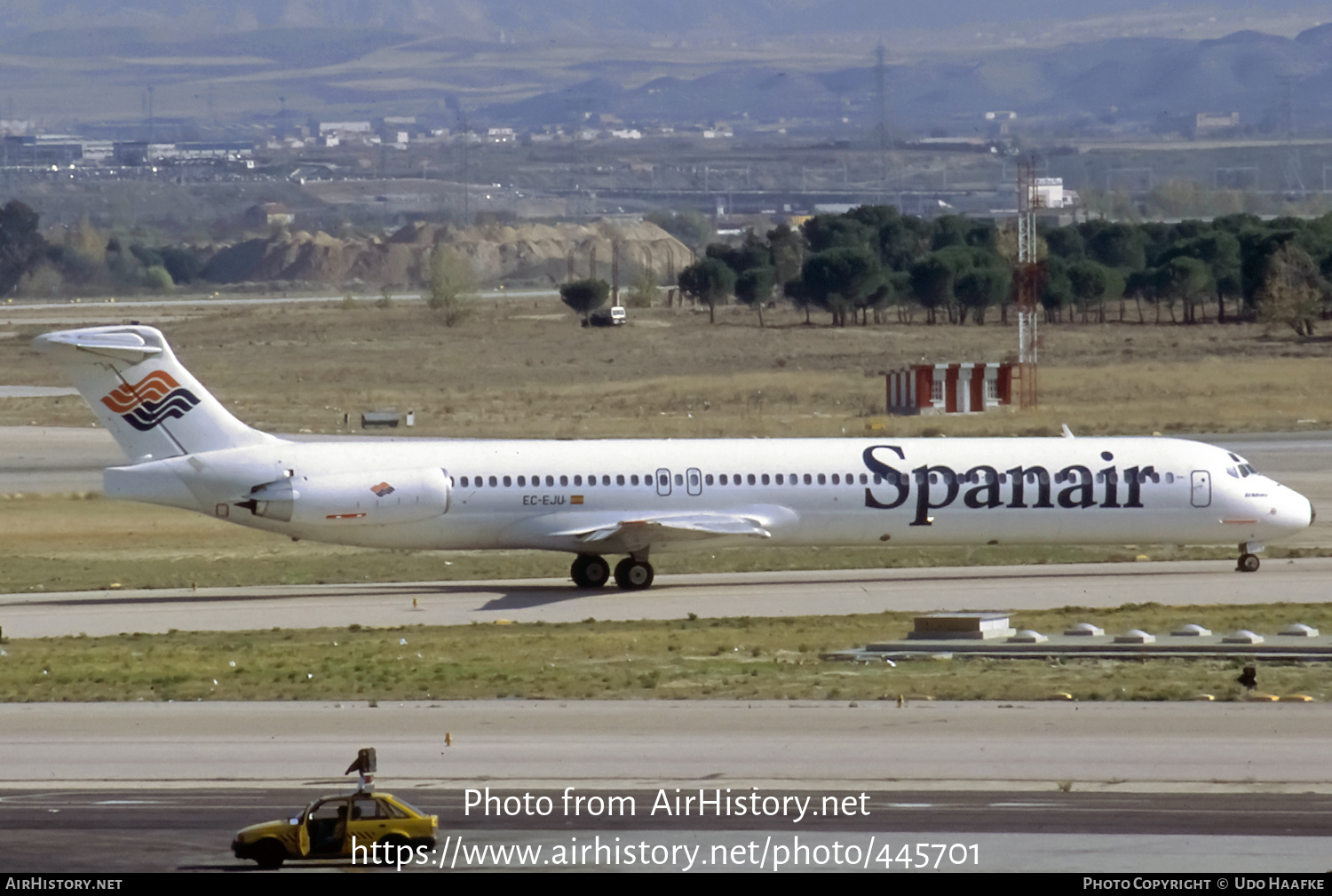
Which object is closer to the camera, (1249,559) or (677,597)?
(677,597)

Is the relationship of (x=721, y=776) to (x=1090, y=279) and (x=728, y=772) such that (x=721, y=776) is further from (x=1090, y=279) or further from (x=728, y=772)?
(x=1090, y=279)

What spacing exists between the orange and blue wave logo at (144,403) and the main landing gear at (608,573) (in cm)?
1021

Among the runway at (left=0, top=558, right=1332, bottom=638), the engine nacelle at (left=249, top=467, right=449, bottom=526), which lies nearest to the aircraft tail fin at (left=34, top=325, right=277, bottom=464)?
the engine nacelle at (left=249, top=467, right=449, bottom=526)

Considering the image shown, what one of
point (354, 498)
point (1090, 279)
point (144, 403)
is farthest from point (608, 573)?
point (1090, 279)

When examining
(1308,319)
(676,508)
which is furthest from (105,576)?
(1308,319)

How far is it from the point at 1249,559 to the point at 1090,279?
102393 mm

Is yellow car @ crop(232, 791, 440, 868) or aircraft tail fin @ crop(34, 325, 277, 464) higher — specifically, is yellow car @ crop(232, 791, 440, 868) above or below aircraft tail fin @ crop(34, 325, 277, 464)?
below

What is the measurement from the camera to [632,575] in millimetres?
44656

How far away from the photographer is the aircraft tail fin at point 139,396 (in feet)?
141

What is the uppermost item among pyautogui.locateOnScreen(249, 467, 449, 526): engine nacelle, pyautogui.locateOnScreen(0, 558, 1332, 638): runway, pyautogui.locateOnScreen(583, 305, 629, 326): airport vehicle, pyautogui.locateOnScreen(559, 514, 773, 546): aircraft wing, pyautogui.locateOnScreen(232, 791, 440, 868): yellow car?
pyautogui.locateOnScreen(583, 305, 629, 326): airport vehicle

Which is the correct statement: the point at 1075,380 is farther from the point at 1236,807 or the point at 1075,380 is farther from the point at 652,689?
the point at 1236,807

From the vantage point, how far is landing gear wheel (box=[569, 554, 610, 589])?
1774 inches

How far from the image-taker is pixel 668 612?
133 ft

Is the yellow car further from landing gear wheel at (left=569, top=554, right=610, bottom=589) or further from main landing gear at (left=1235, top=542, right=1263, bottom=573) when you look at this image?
main landing gear at (left=1235, top=542, right=1263, bottom=573)
